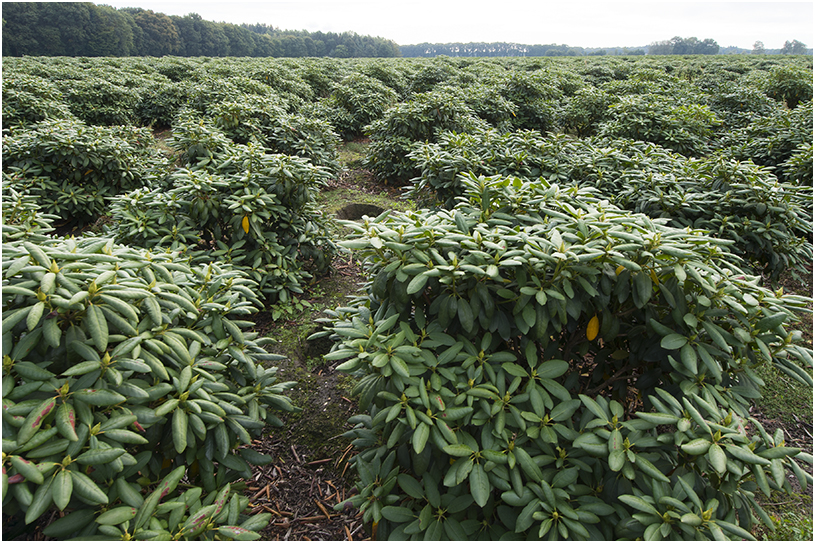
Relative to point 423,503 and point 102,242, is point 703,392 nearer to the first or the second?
point 423,503

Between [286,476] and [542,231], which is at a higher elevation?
[542,231]

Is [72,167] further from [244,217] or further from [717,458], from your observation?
[717,458]

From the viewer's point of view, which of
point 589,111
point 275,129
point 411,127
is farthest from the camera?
point 589,111

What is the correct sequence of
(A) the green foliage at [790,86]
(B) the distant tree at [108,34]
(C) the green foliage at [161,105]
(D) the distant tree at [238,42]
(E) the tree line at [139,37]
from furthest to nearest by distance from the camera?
(D) the distant tree at [238,42] < (B) the distant tree at [108,34] < (E) the tree line at [139,37] < (C) the green foliage at [161,105] < (A) the green foliage at [790,86]

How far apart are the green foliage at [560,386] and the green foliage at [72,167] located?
400cm

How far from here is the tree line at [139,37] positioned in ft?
98.6

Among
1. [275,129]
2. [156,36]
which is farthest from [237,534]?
[156,36]

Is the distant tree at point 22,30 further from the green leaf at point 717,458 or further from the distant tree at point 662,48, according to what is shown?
the distant tree at point 662,48

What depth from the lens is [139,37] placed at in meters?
39.3

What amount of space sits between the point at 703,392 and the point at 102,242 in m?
2.59

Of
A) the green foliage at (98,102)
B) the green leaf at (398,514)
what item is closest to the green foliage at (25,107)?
the green foliage at (98,102)

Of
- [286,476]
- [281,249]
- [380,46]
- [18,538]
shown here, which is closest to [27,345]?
[18,538]

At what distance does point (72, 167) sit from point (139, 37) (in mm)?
47541

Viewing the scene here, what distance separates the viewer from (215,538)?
153 centimetres
